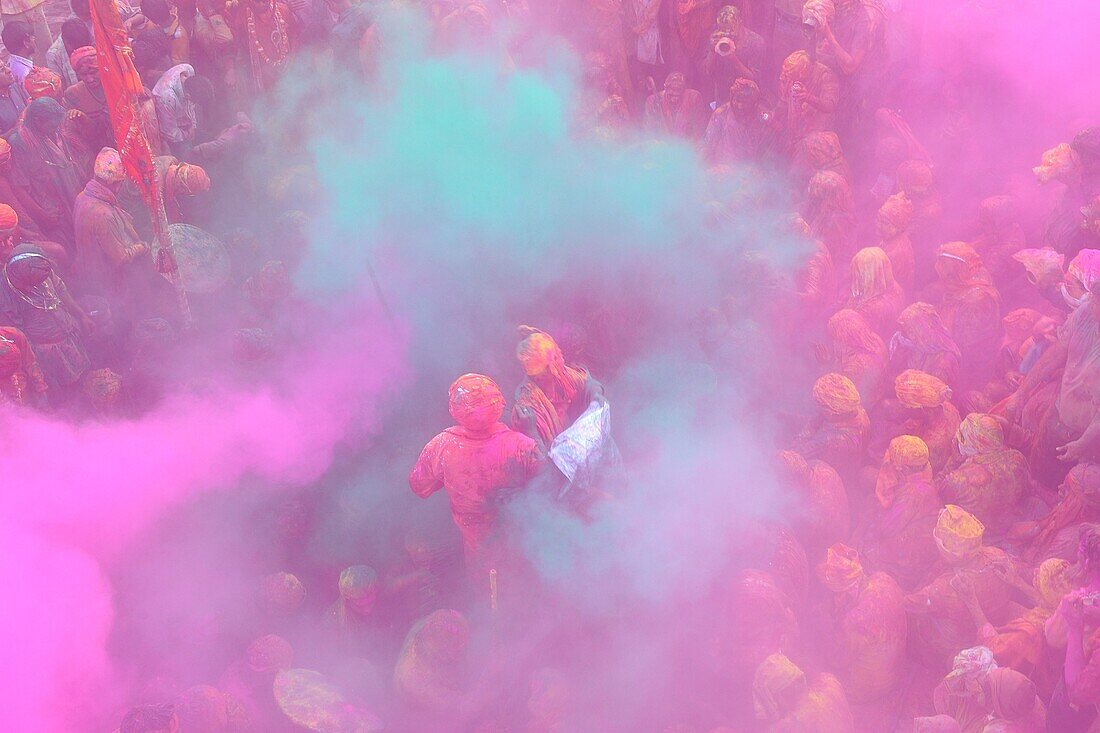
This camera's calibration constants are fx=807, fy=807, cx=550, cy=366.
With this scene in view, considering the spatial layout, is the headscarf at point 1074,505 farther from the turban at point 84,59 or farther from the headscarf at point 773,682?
the turban at point 84,59

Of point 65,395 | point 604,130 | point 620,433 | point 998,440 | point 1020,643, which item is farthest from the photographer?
point 604,130

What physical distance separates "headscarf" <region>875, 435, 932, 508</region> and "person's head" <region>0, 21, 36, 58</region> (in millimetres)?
7875

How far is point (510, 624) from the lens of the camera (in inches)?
179

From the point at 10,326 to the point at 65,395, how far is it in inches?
24.1

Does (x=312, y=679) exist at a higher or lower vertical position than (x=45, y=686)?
higher

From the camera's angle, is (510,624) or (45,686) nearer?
(45,686)

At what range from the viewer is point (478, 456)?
4.23m

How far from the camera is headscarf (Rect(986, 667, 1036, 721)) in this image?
3.34 meters

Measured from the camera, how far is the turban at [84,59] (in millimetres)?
6770

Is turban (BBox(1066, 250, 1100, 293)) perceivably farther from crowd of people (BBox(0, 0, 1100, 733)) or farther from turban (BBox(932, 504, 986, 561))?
turban (BBox(932, 504, 986, 561))

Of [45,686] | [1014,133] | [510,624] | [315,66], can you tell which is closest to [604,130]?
[315,66]

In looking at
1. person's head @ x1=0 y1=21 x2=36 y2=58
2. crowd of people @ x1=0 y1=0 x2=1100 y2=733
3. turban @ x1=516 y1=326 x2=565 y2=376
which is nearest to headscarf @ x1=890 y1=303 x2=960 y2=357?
crowd of people @ x1=0 y1=0 x2=1100 y2=733

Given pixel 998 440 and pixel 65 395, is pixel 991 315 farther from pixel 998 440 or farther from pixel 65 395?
pixel 65 395

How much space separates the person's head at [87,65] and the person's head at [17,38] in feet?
2.46
